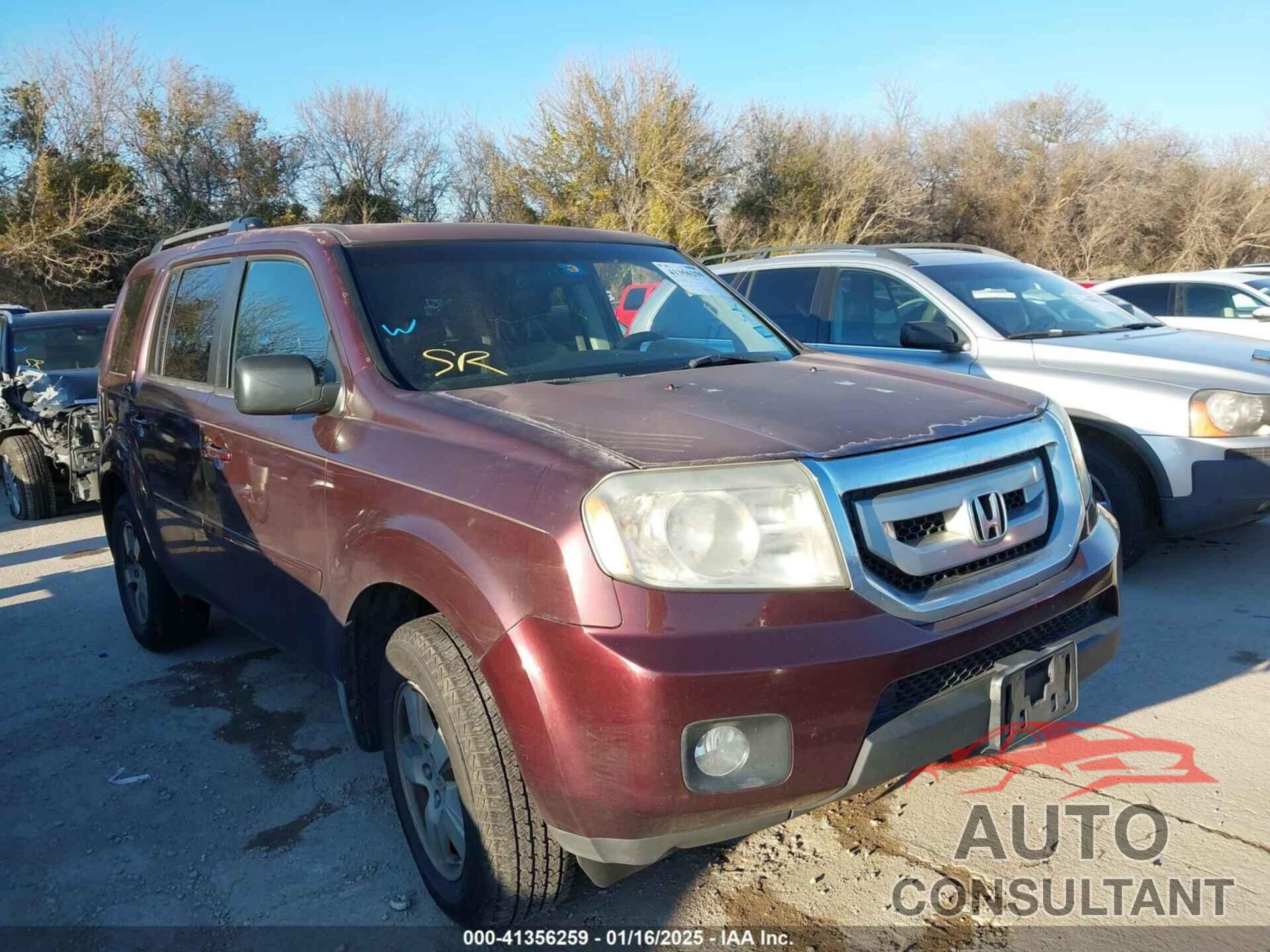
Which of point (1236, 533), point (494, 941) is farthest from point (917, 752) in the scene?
point (1236, 533)

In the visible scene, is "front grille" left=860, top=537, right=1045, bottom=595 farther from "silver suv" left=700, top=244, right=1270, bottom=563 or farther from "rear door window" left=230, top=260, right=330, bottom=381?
"rear door window" left=230, top=260, right=330, bottom=381

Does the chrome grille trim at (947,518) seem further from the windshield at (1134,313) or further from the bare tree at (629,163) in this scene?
the bare tree at (629,163)

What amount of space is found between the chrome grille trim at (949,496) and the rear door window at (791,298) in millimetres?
→ 3774

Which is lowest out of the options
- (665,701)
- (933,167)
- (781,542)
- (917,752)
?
(917,752)

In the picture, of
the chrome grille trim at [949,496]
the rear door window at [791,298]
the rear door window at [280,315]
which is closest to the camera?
the chrome grille trim at [949,496]

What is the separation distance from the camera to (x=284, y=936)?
2.63m

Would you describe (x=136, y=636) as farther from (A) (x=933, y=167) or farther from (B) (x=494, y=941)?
(A) (x=933, y=167)

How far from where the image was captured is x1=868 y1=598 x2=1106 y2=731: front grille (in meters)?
2.19

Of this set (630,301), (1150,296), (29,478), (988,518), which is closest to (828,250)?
(630,301)

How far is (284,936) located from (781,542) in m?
1.73

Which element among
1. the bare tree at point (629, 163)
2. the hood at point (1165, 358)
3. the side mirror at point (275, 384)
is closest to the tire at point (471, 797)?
the side mirror at point (275, 384)

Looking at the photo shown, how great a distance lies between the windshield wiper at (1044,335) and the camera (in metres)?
5.63

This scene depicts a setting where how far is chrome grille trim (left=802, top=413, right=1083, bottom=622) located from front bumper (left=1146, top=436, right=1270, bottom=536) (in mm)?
2433

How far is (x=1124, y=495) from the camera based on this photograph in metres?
4.97
